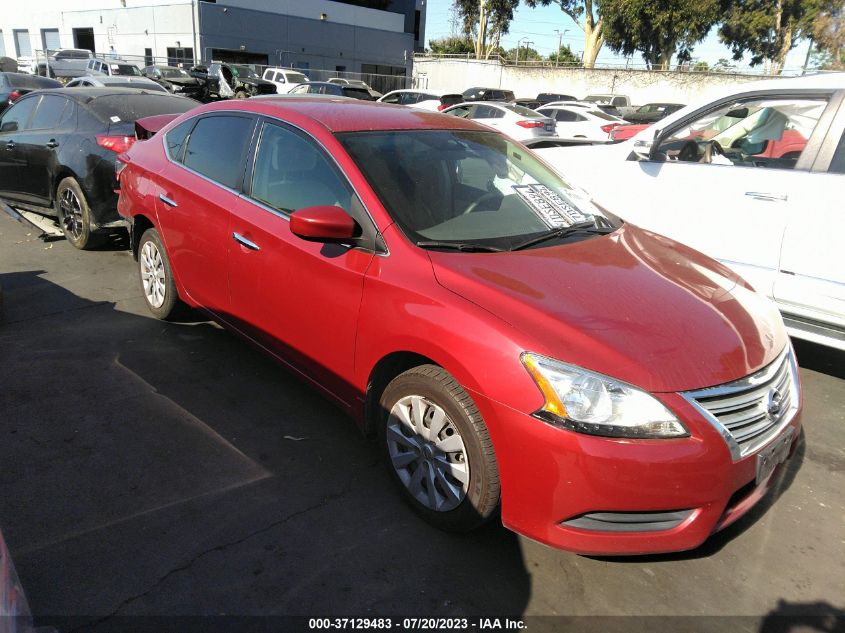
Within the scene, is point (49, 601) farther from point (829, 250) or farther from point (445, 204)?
point (829, 250)

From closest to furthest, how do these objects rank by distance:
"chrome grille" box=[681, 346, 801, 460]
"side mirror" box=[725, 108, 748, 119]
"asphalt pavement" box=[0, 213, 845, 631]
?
"chrome grille" box=[681, 346, 801, 460]
"asphalt pavement" box=[0, 213, 845, 631]
"side mirror" box=[725, 108, 748, 119]

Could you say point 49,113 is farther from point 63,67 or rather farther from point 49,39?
point 49,39

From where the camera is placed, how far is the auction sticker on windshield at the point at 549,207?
342cm

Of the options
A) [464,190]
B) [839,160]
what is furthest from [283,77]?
[464,190]

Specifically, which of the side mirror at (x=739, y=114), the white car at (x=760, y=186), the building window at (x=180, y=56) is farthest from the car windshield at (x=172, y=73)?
the side mirror at (x=739, y=114)

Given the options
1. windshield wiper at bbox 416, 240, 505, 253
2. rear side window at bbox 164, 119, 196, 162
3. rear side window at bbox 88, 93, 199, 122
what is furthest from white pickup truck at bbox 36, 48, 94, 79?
windshield wiper at bbox 416, 240, 505, 253

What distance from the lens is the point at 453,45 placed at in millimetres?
66812

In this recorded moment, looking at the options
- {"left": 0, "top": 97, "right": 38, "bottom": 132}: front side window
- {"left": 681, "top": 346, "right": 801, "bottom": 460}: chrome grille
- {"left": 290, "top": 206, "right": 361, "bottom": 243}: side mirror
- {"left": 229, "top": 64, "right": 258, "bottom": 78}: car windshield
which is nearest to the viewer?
{"left": 681, "top": 346, "right": 801, "bottom": 460}: chrome grille

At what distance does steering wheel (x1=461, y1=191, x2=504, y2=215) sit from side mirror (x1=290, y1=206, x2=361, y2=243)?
0.64 meters

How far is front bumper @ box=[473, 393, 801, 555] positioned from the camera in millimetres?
2240

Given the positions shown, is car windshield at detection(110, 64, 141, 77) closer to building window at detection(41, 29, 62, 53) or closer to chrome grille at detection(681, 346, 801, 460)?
building window at detection(41, 29, 62, 53)

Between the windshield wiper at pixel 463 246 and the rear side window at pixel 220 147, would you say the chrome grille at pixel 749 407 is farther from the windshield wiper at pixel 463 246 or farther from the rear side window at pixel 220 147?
the rear side window at pixel 220 147

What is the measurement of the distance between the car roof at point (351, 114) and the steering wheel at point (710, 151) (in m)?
2.08

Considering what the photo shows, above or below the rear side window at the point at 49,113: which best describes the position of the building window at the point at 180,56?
above
